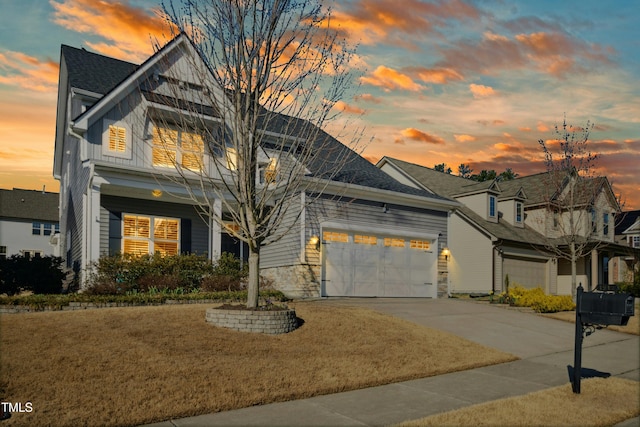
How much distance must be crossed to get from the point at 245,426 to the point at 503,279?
24176 millimetres

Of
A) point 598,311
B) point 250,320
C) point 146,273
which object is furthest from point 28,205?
point 598,311

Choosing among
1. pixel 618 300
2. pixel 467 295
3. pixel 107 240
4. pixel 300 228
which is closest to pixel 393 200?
pixel 300 228

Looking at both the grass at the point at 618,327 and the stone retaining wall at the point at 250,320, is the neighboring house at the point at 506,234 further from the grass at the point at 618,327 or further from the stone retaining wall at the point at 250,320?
the stone retaining wall at the point at 250,320

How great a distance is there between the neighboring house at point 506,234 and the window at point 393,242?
177 inches

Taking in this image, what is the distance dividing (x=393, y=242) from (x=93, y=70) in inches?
542

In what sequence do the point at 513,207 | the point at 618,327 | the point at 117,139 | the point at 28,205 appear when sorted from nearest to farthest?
the point at 618,327 < the point at 117,139 < the point at 513,207 < the point at 28,205

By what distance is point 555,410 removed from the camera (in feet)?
25.2

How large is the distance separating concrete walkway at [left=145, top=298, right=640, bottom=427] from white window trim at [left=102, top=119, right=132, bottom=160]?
31.2 feet

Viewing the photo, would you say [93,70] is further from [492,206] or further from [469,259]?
[492,206]

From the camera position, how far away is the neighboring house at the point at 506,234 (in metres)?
28.4

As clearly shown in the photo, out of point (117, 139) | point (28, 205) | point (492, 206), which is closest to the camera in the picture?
point (117, 139)

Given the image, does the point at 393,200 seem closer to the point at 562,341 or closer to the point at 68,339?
the point at 562,341

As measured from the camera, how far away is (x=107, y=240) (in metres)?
19.2

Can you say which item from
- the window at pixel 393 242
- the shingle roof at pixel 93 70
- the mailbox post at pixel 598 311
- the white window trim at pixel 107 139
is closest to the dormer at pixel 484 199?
the window at pixel 393 242
